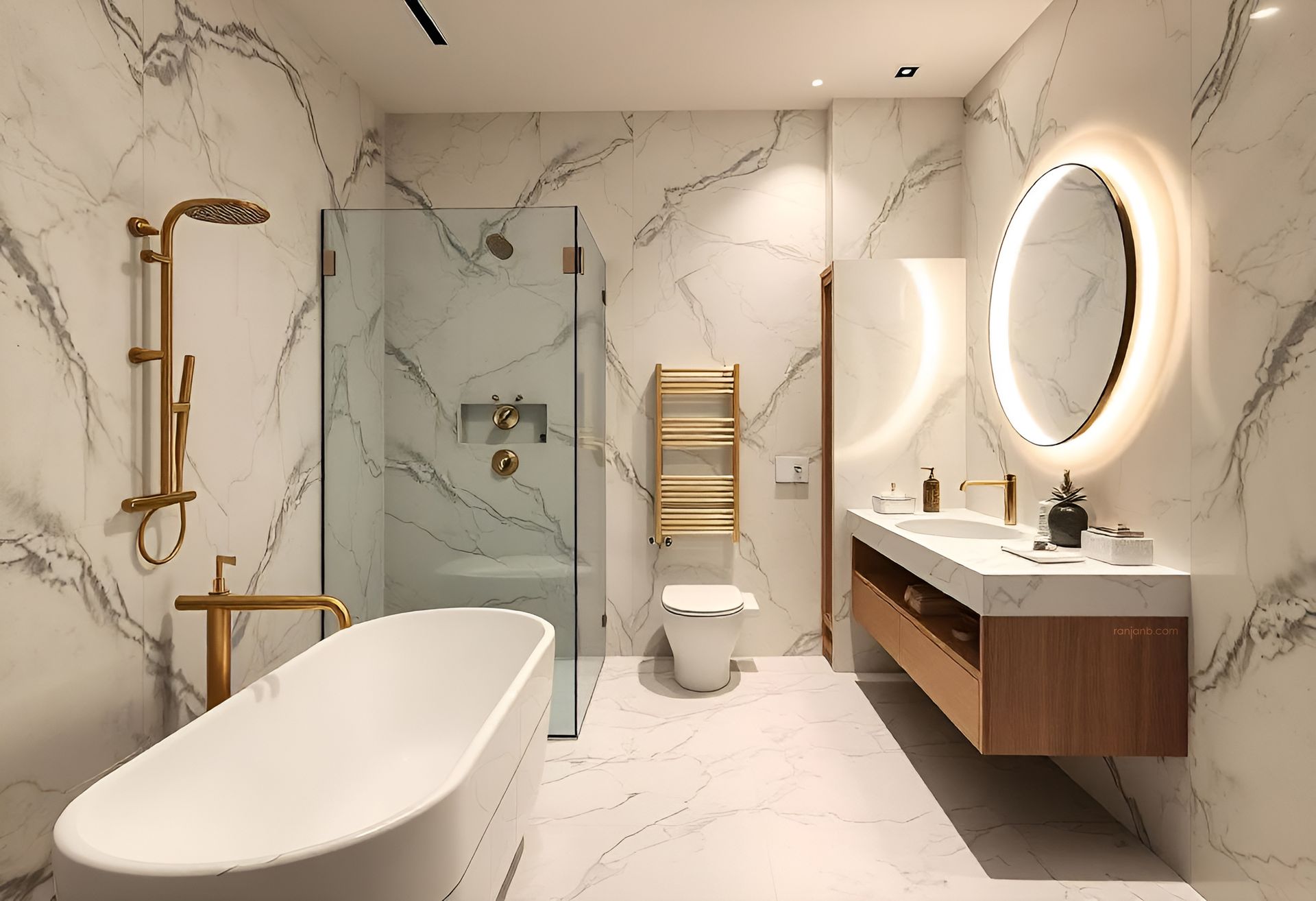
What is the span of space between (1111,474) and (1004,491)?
0.65 meters

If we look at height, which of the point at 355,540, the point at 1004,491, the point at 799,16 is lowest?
the point at 355,540

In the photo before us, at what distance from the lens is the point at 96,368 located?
171 centimetres

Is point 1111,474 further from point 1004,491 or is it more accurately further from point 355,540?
point 355,540

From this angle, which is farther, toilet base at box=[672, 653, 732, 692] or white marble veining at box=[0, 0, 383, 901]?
toilet base at box=[672, 653, 732, 692]

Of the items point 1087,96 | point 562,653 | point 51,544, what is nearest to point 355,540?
point 562,653

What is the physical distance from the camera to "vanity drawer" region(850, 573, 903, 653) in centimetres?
265

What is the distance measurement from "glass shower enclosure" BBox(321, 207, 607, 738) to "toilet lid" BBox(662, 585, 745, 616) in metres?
0.52

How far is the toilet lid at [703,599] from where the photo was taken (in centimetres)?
297

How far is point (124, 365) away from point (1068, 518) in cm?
276

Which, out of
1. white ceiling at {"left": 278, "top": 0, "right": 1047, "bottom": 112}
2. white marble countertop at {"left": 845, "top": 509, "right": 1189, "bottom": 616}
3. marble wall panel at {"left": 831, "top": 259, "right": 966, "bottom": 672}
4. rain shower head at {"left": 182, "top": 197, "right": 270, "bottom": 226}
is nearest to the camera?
rain shower head at {"left": 182, "top": 197, "right": 270, "bottom": 226}

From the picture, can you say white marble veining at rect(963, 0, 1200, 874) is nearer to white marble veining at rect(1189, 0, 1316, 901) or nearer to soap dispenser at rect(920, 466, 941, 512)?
white marble veining at rect(1189, 0, 1316, 901)

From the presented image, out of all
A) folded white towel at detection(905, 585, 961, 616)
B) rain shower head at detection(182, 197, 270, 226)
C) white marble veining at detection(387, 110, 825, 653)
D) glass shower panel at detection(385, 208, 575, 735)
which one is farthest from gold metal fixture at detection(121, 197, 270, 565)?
folded white towel at detection(905, 585, 961, 616)

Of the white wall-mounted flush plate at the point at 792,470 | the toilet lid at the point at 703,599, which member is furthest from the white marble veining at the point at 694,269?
the toilet lid at the point at 703,599

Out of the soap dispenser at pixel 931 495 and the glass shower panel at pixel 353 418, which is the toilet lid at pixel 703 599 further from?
the glass shower panel at pixel 353 418
